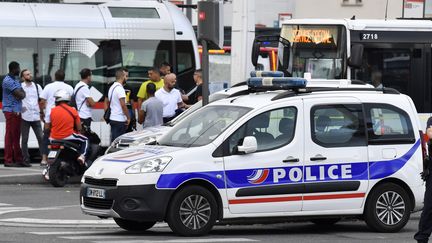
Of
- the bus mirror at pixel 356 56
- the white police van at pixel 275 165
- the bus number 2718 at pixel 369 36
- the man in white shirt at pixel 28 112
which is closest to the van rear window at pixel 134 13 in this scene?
the man in white shirt at pixel 28 112

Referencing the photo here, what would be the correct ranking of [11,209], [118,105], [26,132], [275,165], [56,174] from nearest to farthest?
[275,165] → [11,209] → [56,174] → [118,105] → [26,132]

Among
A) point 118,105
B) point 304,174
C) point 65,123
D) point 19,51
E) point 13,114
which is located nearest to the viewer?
point 304,174

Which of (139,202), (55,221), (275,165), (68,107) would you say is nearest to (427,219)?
(275,165)

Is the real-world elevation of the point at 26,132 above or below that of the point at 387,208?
below

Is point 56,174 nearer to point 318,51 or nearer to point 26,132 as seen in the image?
point 26,132

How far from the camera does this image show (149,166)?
42.1ft

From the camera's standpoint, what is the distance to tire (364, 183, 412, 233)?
44.9 feet

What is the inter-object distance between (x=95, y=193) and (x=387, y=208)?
3.47 meters

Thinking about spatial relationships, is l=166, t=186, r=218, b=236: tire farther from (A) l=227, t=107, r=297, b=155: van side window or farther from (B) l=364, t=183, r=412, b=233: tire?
(B) l=364, t=183, r=412, b=233: tire

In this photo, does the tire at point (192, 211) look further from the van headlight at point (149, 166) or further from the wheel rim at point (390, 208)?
the wheel rim at point (390, 208)

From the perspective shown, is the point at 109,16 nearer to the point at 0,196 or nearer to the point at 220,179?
the point at 0,196

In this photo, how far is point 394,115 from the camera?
45.8 ft

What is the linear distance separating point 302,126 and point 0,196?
6.29m

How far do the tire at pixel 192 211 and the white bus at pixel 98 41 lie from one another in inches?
449
